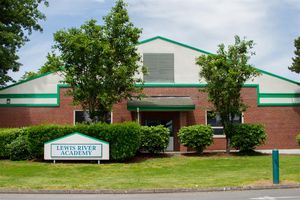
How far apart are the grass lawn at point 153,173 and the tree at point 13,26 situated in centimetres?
1138

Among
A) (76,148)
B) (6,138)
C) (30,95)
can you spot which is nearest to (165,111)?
(30,95)

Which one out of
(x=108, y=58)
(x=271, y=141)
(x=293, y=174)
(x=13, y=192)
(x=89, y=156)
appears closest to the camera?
(x=13, y=192)

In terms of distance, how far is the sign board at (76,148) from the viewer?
2314cm

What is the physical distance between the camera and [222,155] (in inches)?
1044

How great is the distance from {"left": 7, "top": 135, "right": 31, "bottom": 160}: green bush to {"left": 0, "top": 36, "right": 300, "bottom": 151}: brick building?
7966 mm

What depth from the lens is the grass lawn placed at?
15.5 m

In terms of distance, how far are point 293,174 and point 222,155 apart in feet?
29.4

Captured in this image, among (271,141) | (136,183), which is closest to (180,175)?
(136,183)

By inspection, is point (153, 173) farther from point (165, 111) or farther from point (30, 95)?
point (30, 95)

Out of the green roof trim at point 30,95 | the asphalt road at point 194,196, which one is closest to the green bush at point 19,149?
the green roof trim at point 30,95

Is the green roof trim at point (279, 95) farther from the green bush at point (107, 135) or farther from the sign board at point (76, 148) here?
the sign board at point (76, 148)

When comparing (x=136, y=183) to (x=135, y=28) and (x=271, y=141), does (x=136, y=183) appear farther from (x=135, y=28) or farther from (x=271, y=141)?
(x=271, y=141)

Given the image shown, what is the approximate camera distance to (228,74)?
25969mm

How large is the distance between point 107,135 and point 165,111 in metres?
9.62
